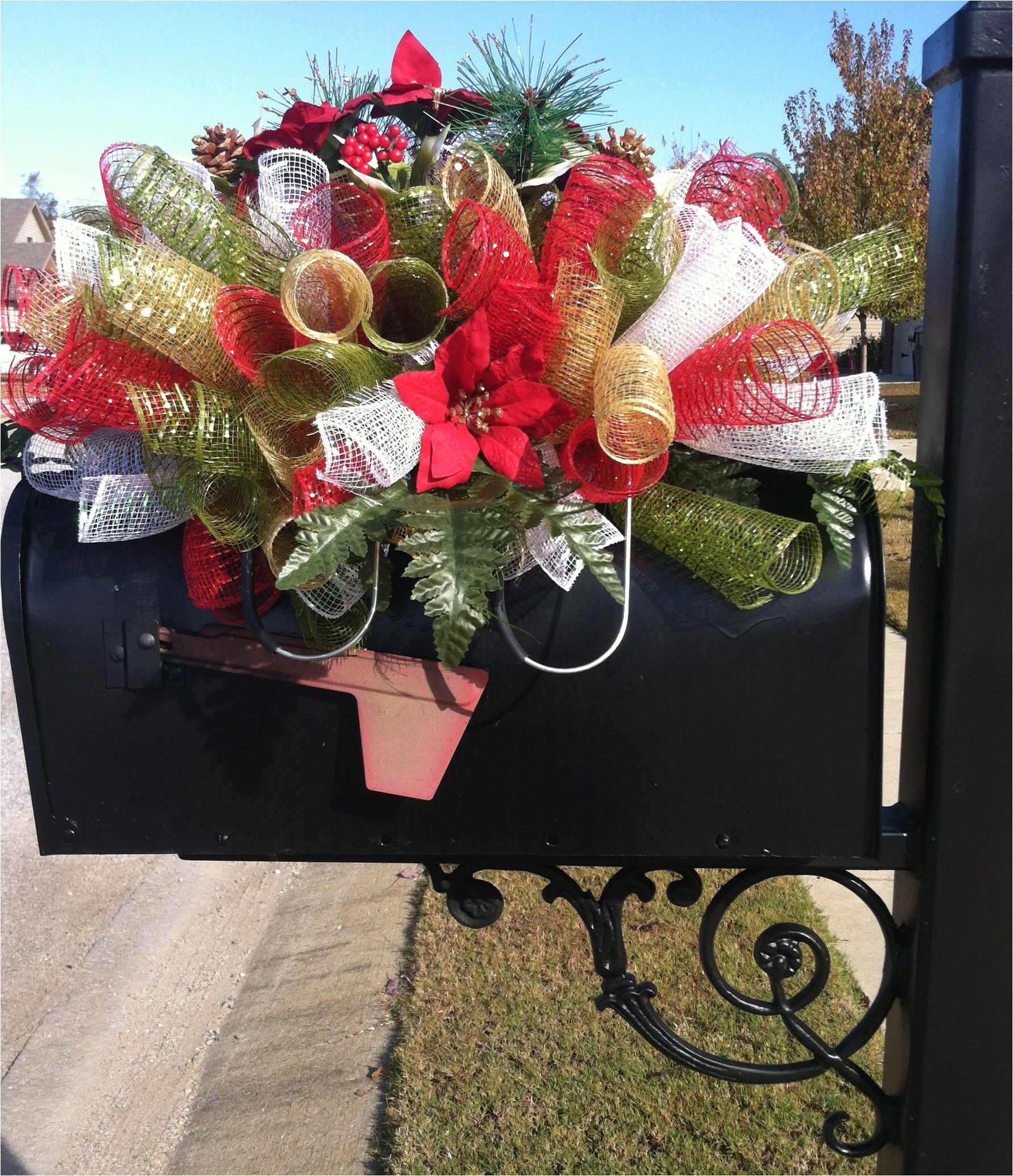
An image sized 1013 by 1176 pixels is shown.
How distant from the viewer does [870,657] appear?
135 cm

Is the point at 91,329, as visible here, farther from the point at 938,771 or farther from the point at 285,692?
the point at 938,771

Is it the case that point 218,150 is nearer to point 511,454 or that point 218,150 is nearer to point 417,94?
point 417,94

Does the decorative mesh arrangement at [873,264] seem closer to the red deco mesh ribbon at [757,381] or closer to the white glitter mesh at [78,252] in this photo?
the red deco mesh ribbon at [757,381]

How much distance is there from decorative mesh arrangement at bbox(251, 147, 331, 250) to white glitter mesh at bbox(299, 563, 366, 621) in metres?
0.43

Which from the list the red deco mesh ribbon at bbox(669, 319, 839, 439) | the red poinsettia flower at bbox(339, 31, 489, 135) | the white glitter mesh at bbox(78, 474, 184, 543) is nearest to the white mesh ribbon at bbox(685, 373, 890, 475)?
the red deco mesh ribbon at bbox(669, 319, 839, 439)

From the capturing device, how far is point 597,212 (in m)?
1.29

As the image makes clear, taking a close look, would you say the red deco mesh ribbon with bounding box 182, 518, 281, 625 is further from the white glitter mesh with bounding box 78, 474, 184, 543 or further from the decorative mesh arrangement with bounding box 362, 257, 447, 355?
the decorative mesh arrangement with bounding box 362, 257, 447, 355

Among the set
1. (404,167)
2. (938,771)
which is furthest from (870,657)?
(404,167)

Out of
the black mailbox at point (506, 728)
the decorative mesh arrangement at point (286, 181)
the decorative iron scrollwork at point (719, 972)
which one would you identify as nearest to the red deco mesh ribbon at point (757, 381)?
the black mailbox at point (506, 728)

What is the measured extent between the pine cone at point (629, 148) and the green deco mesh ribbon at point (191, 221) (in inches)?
17.5

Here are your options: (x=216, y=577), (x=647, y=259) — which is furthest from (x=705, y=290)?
(x=216, y=577)

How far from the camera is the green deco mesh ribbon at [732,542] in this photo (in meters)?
1.31

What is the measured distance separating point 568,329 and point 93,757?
0.85 m

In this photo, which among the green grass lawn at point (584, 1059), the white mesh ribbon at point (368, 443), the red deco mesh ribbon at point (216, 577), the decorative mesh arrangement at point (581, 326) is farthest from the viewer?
the green grass lawn at point (584, 1059)
